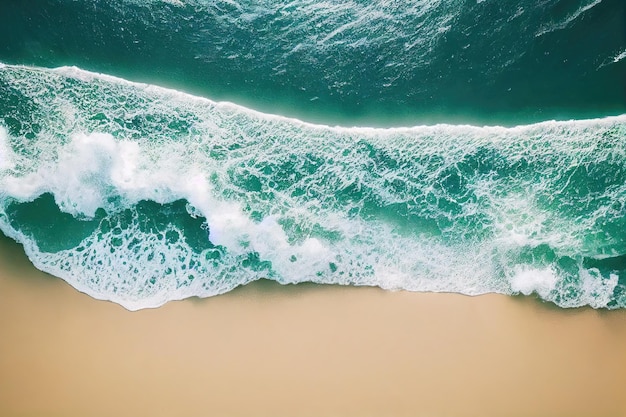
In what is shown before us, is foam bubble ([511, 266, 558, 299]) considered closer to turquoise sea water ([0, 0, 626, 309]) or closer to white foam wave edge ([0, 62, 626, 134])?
turquoise sea water ([0, 0, 626, 309])

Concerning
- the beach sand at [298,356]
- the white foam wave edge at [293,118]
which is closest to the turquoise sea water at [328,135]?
the white foam wave edge at [293,118]

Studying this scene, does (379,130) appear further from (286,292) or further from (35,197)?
(35,197)

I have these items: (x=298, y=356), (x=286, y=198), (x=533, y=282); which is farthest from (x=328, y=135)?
(x=533, y=282)

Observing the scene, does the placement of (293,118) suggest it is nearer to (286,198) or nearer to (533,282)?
(286,198)

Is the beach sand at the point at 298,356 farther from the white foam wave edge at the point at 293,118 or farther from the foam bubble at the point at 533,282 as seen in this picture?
the white foam wave edge at the point at 293,118

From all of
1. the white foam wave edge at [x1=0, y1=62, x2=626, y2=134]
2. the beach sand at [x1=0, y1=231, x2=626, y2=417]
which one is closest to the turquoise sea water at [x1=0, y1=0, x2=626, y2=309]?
the white foam wave edge at [x1=0, y1=62, x2=626, y2=134]

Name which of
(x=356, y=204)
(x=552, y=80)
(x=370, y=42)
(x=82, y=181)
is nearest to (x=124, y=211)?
(x=82, y=181)
